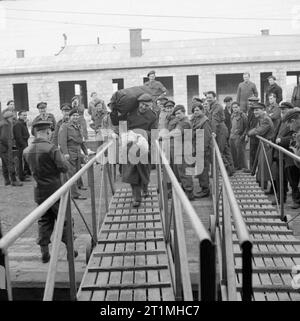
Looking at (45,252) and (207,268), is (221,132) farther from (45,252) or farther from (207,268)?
(207,268)

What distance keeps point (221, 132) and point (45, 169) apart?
188 inches

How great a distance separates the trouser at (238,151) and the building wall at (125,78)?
10751 mm

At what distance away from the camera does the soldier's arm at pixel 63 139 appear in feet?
27.8

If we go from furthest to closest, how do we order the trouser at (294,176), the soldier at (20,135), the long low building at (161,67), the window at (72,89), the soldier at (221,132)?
the window at (72,89) → the long low building at (161,67) → the soldier at (20,135) → the soldier at (221,132) → the trouser at (294,176)

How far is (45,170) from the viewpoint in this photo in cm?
554

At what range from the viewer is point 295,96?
37.0ft

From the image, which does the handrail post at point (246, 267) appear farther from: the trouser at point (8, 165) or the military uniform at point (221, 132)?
the trouser at point (8, 165)

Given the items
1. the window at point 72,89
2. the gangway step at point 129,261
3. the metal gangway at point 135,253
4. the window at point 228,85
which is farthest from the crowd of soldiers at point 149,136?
the window at point 72,89

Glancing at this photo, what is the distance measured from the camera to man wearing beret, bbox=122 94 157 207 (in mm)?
6578

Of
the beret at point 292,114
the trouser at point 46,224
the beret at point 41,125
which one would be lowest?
the trouser at point 46,224

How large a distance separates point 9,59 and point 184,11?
67.8 feet

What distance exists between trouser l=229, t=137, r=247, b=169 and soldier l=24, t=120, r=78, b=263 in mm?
5224

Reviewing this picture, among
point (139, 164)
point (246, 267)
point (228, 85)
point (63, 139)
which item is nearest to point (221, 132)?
point (63, 139)
